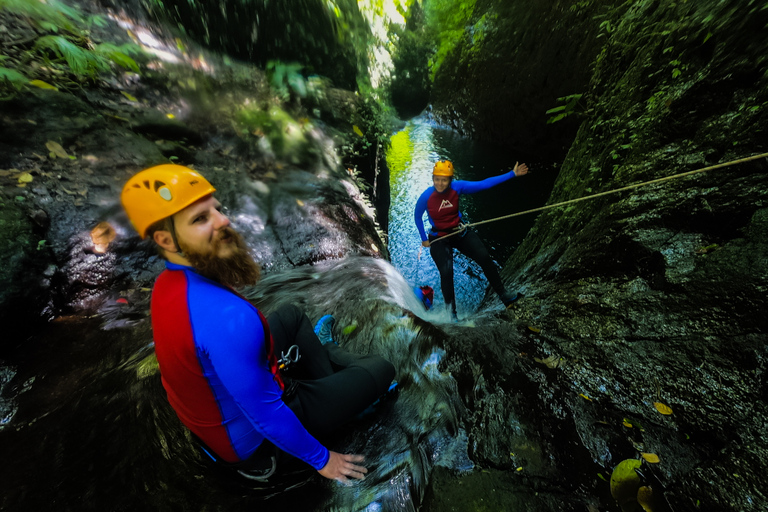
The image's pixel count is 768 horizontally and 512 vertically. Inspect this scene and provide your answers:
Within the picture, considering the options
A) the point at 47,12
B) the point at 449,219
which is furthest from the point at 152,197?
the point at 47,12

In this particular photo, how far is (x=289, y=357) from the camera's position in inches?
79.0

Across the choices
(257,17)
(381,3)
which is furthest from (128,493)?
(381,3)

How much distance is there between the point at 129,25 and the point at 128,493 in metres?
8.60

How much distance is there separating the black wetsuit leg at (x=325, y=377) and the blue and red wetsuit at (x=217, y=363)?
27cm

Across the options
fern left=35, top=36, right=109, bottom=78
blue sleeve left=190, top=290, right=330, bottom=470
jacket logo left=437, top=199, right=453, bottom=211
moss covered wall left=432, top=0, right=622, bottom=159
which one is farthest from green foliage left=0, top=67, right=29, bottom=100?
moss covered wall left=432, top=0, right=622, bottom=159

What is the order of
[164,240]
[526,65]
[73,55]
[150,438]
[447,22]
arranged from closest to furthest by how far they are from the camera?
[164,240], [150,438], [73,55], [526,65], [447,22]

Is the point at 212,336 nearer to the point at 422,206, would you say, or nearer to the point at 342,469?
the point at 342,469

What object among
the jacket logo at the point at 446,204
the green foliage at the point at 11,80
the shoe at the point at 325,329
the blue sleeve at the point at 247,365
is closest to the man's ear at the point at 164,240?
the blue sleeve at the point at 247,365

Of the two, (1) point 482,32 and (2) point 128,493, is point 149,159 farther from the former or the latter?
(1) point 482,32

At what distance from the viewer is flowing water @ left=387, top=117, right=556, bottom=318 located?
7078 millimetres

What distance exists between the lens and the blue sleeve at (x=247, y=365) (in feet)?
4.07

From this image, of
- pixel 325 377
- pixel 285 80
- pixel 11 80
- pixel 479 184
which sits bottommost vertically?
pixel 325 377

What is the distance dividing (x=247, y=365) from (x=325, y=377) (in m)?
0.72

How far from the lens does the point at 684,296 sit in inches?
79.5
